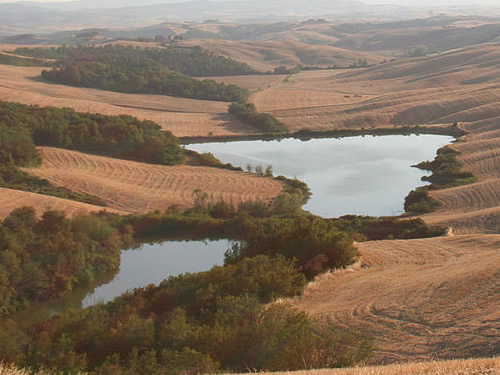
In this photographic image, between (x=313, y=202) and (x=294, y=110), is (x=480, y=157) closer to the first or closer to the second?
(x=313, y=202)

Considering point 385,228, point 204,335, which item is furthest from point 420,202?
point 204,335

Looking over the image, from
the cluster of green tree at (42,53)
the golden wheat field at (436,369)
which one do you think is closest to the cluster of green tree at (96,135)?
the golden wheat field at (436,369)

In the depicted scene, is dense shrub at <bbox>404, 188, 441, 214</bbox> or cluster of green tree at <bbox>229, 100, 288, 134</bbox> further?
cluster of green tree at <bbox>229, 100, 288, 134</bbox>

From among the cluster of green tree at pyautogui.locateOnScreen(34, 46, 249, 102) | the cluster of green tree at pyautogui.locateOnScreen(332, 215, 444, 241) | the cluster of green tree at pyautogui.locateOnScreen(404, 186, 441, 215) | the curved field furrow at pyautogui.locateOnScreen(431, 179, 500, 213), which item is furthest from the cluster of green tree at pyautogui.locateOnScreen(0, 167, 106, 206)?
the cluster of green tree at pyautogui.locateOnScreen(34, 46, 249, 102)

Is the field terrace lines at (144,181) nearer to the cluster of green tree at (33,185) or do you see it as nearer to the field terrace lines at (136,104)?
the cluster of green tree at (33,185)

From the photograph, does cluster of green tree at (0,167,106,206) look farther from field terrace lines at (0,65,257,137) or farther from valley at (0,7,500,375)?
field terrace lines at (0,65,257,137)

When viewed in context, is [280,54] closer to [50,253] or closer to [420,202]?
[420,202]
